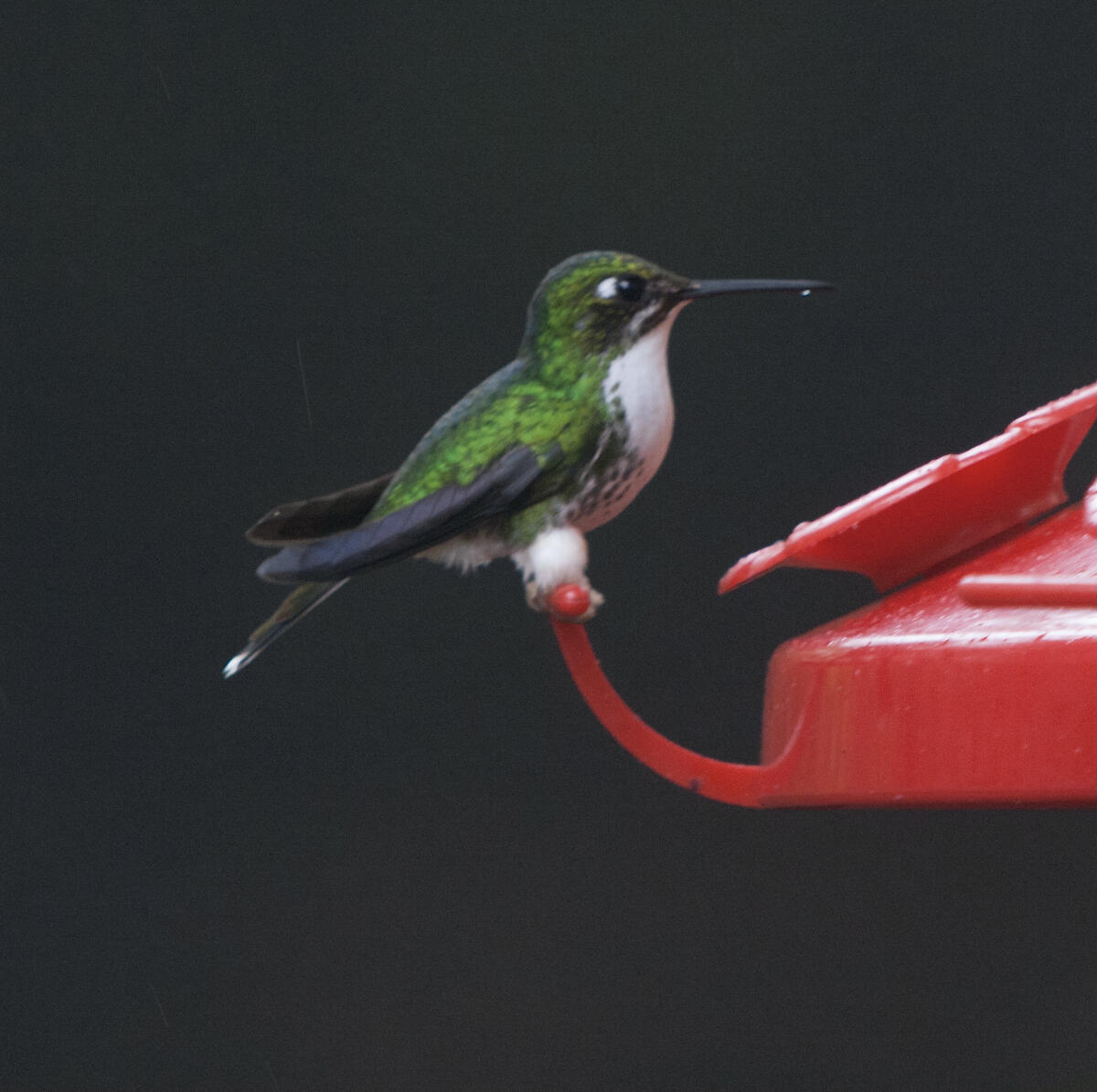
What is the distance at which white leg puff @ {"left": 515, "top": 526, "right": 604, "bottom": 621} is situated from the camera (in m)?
1.19

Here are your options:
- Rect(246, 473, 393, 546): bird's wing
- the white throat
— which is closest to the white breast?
the white throat

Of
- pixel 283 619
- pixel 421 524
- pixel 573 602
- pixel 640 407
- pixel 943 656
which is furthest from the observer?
pixel 283 619

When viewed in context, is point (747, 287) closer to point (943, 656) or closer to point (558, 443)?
point (558, 443)

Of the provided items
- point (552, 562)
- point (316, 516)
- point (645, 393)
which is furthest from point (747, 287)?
point (316, 516)

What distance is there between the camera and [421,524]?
115 centimetres

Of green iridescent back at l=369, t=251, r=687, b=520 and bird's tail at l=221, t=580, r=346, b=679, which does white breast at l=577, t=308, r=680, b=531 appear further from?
bird's tail at l=221, t=580, r=346, b=679

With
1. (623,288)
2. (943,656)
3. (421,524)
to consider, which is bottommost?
(943,656)

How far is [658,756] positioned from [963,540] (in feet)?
0.88

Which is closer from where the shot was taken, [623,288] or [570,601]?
[570,601]

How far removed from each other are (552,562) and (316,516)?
0.72ft

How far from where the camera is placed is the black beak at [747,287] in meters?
1.17

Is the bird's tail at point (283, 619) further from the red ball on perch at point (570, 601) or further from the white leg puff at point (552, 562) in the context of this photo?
the red ball on perch at point (570, 601)

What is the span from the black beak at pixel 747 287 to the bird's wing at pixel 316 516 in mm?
323

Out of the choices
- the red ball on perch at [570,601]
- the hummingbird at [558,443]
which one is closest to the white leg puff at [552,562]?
the hummingbird at [558,443]
